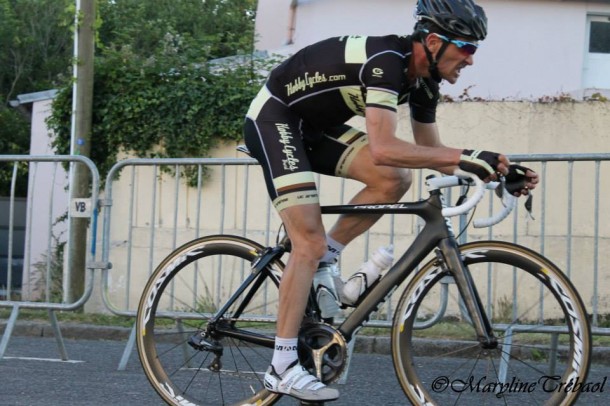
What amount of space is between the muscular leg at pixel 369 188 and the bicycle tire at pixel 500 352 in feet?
1.43

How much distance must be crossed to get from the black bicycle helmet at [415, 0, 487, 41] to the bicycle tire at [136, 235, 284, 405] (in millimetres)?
1300

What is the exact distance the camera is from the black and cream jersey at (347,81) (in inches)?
169

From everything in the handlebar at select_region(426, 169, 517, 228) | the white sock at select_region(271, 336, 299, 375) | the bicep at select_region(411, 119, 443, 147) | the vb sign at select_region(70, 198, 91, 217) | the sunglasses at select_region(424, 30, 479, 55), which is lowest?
the white sock at select_region(271, 336, 299, 375)

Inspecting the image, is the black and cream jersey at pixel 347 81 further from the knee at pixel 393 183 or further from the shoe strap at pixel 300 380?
the shoe strap at pixel 300 380

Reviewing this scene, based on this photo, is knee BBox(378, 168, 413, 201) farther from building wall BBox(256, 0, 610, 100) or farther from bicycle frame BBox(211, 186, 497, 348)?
building wall BBox(256, 0, 610, 100)

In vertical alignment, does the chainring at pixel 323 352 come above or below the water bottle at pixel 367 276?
below

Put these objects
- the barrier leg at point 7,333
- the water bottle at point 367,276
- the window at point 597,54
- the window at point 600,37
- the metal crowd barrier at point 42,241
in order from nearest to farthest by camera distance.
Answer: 1. the water bottle at point 367,276
2. the barrier leg at point 7,333
3. the metal crowd barrier at point 42,241
4. the window at point 597,54
5. the window at point 600,37

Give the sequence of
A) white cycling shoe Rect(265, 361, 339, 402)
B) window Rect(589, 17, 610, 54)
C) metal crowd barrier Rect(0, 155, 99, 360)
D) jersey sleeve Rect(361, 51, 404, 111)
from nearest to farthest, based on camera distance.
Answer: jersey sleeve Rect(361, 51, 404, 111)
white cycling shoe Rect(265, 361, 339, 402)
metal crowd barrier Rect(0, 155, 99, 360)
window Rect(589, 17, 610, 54)

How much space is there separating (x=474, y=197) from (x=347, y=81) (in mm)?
745

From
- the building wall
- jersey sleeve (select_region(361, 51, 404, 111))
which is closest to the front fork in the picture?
jersey sleeve (select_region(361, 51, 404, 111))

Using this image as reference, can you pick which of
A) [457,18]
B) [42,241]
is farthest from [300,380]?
[42,241]

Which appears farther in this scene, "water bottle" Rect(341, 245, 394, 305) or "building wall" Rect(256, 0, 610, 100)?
"building wall" Rect(256, 0, 610, 100)

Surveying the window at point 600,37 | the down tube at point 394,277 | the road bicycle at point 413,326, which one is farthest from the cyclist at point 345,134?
the window at point 600,37

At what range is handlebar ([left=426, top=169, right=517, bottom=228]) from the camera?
4.21 m
